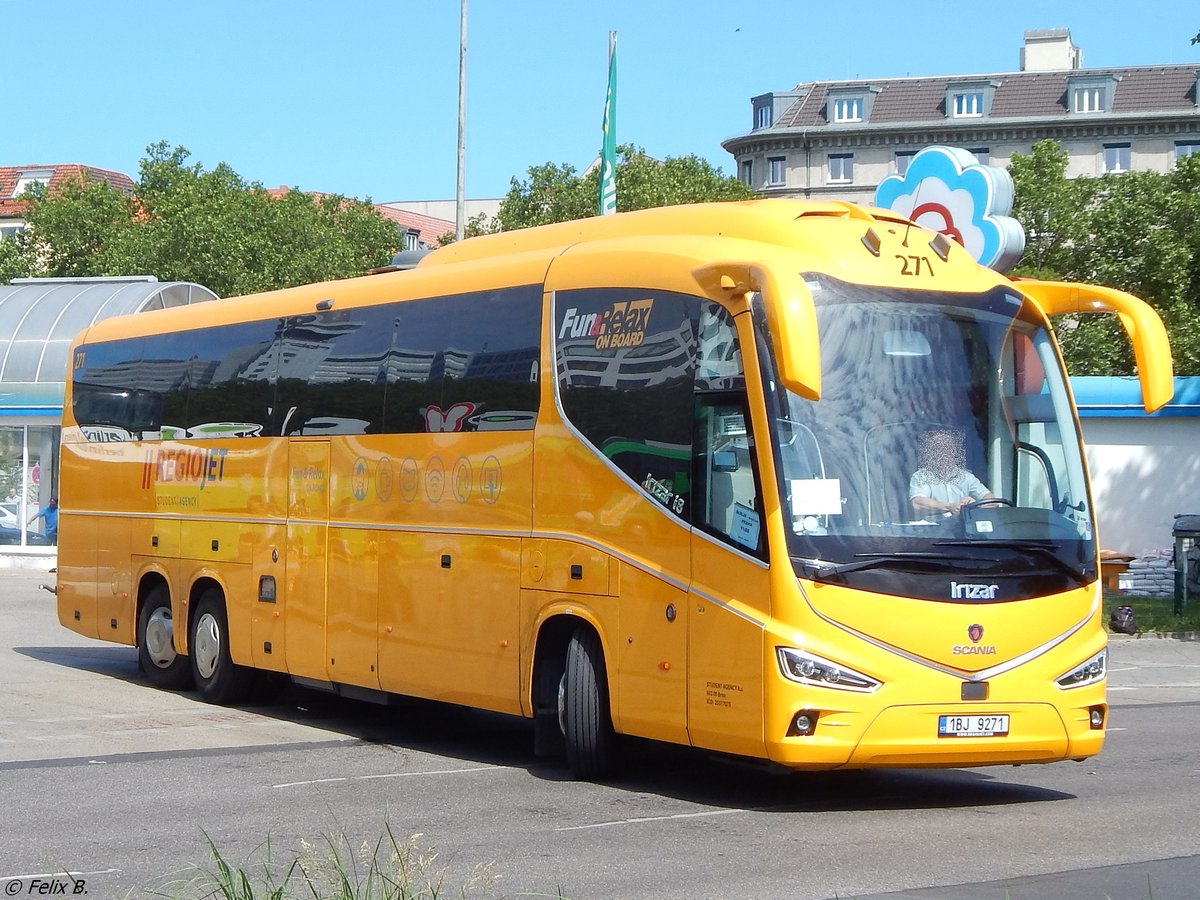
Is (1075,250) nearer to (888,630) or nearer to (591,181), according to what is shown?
(591,181)

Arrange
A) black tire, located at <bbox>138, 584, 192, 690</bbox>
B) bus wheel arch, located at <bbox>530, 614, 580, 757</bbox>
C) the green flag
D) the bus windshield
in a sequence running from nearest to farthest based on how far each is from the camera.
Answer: the bus windshield
bus wheel arch, located at <bbox>530, 614, 580, 757</bbox>
black tire, located at <bbox>138, 584, 192, 690</bbox>
the green flag

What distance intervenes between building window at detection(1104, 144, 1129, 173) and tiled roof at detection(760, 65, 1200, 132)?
194 cm

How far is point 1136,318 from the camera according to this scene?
1060 cm

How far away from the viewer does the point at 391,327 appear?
44.5 ft

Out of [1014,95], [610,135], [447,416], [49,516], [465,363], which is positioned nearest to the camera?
[465,363]

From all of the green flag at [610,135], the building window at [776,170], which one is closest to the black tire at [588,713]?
the green flag at [610,135]

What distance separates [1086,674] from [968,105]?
9364 centimetres

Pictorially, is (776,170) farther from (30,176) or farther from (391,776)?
(391,776)

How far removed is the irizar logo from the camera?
384 inches

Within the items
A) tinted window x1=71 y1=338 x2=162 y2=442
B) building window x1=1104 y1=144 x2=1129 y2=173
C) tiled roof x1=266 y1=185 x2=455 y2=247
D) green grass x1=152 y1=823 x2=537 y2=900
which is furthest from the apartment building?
green grass x1=152 y1=823 x2=537 y2=900

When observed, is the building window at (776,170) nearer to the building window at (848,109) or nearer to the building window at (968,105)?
the building window at (848,109)

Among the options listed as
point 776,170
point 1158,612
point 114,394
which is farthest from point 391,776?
point 776,170

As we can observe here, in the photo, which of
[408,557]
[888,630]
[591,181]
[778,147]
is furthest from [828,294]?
[778,147]

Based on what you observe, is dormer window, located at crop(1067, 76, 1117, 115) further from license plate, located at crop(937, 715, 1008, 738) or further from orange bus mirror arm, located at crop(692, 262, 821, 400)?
orange bus mirror arm, located at crop(692, 262, 821, 400)
